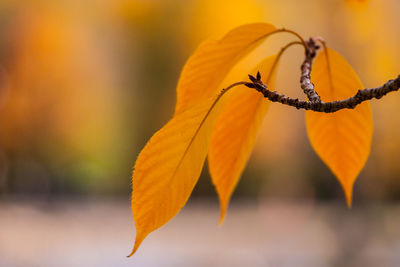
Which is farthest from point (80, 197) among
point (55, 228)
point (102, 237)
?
point (102, 237)

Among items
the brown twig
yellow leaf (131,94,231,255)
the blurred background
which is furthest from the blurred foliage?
yellow leaf (131,94,231,255)

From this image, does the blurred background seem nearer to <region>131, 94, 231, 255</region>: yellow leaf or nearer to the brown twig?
the brown twig

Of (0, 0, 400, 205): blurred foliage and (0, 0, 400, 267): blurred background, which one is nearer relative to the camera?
(0, 0, 400, 267): blurred background

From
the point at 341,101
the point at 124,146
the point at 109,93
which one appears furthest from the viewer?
the point at 109,93

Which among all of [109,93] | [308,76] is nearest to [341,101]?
[308,76]

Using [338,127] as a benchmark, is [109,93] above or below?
below

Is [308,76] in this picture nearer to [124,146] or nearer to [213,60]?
[213,60]

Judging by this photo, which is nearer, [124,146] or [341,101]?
[341,101]
